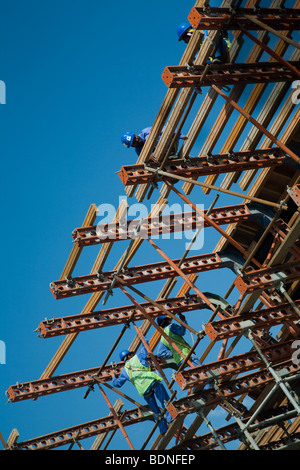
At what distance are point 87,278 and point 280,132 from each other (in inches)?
231

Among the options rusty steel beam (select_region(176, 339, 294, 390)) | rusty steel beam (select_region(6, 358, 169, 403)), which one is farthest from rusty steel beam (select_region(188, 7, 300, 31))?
rusty steel beam (select_region(6, 358, 169, 403))

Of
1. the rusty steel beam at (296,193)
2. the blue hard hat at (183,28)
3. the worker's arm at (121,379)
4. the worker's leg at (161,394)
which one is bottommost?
the rusty steel beam at (296,193)

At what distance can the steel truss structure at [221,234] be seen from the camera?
2233cm

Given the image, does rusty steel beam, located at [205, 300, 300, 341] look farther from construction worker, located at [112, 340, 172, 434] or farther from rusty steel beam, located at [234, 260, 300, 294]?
construction worker, located at [112, 340, 172, 434]

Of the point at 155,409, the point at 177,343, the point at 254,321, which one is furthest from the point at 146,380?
the point at 254,321

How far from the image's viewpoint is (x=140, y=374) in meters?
26.7

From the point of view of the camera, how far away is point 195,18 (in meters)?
21.2

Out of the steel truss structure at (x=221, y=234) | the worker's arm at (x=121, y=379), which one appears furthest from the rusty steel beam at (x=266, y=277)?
the worker's arm at (x=121, y=379)

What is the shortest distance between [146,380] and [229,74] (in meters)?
8.53

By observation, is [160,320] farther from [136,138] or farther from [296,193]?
[296,193]

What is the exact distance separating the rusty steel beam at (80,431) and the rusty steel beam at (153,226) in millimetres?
5894

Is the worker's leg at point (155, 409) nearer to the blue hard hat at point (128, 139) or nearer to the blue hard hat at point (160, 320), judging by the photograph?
the blue hard hat at point (160, 320)

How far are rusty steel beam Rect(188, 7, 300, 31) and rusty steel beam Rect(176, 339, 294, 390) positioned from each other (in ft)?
25.8
